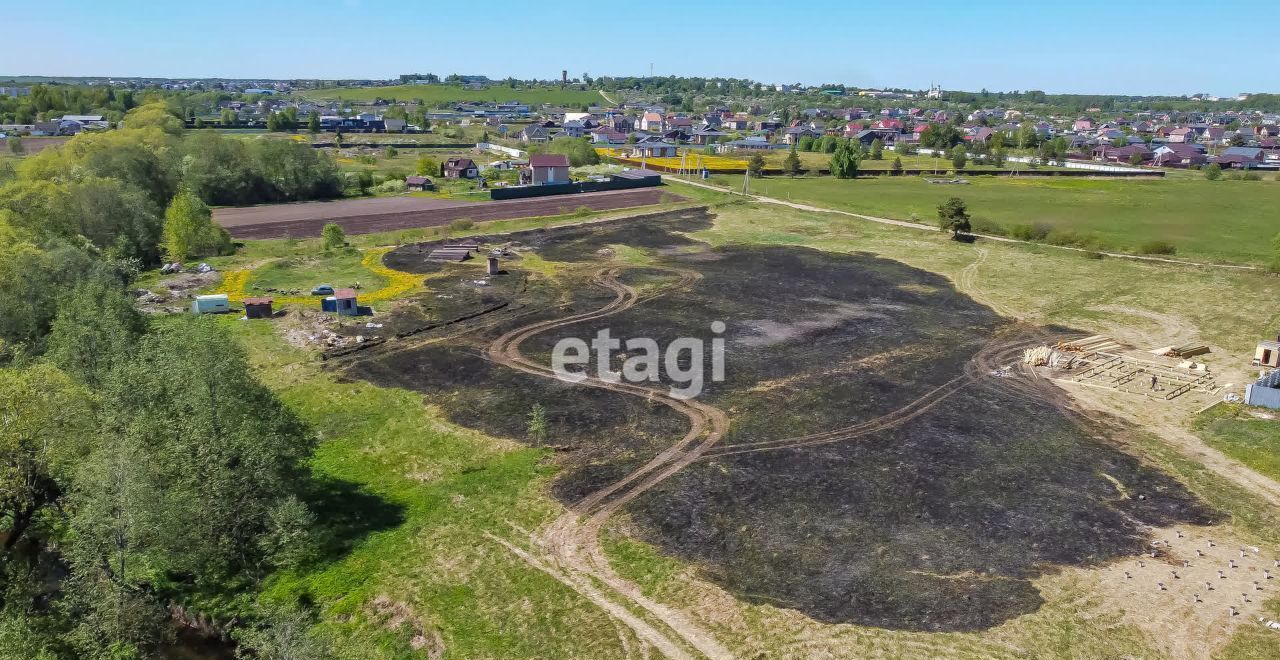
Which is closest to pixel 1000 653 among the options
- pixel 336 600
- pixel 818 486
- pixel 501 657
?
pixel 818 486

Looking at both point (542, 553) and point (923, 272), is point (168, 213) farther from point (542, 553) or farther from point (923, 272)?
point (923, 272)

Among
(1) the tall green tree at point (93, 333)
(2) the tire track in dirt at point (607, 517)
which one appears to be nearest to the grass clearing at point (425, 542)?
(2) the tire track in dirt at point (607, 517)

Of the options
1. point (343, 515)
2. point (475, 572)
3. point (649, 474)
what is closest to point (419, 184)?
point (649, 474)

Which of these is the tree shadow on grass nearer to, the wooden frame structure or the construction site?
the construction site

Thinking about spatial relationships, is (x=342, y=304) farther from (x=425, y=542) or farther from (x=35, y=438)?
(x=425, y=542)

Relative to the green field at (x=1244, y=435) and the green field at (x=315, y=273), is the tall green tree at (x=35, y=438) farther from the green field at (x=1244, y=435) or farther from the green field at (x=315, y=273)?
the green field at (x=1244, y=435)
